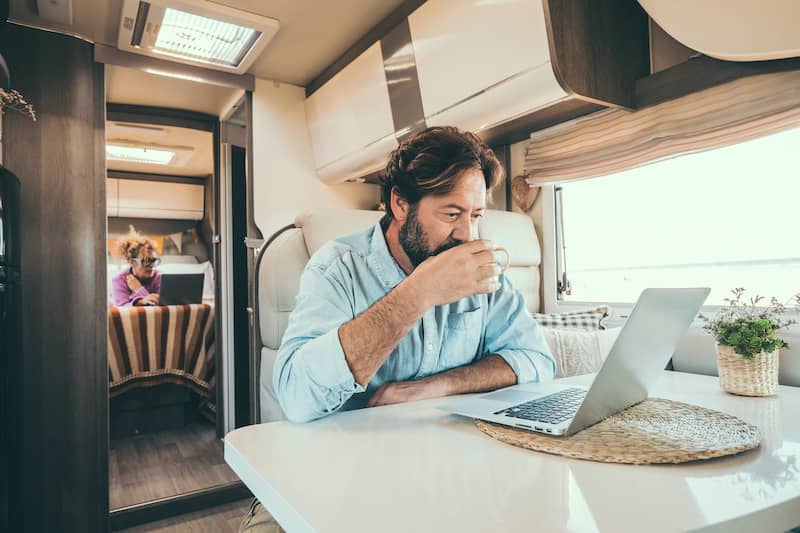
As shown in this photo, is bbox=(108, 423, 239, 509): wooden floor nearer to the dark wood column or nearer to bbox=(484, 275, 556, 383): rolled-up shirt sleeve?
the dark wood column

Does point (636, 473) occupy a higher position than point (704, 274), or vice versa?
point (704, 274)

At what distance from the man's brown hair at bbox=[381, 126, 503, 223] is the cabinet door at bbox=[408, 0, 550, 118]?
1.34 feet

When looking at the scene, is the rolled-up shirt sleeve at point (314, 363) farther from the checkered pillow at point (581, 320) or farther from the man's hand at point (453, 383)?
the checkered pillow at point (581, 320)

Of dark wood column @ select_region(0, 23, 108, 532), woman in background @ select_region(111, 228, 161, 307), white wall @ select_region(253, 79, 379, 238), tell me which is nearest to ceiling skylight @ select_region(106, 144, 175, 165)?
dark wood column @ select_region(0, 23, 108, 532)

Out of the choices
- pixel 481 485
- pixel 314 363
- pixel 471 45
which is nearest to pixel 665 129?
pixel 471 45

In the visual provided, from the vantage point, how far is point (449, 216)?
1.35 m

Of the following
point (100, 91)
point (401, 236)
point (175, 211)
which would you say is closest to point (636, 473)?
point (401, 236)

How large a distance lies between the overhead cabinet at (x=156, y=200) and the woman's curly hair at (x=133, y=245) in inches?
6.4

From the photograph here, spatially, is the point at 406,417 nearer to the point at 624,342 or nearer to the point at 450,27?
the point at 624,342

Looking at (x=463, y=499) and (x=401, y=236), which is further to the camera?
(x=401, y=236)

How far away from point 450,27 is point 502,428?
5.31 ft

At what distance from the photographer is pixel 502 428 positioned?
0.81 metres

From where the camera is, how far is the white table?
0.50 metres

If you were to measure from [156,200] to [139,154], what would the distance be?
318 mm
